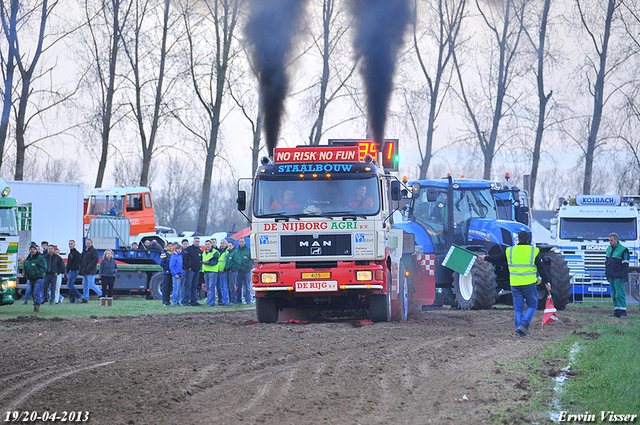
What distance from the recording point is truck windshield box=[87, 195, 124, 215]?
1375 inches

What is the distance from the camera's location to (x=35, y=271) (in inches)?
742

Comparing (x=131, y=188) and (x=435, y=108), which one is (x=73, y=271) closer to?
(x=131, y=188)

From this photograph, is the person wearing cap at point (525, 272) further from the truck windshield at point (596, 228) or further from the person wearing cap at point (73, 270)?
the person wearing cap at point (73, 270)

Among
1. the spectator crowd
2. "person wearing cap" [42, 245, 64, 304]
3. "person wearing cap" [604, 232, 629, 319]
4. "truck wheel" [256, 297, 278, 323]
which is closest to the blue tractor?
"person wearing cap" [604, 232, 629, 319]

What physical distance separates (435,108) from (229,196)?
60.9m

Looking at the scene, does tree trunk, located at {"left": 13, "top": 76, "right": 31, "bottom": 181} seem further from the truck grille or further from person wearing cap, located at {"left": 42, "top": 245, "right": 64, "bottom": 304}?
the truck grille

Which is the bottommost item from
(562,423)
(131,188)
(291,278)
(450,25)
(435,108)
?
(562,423)

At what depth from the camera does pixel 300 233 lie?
1377 centimetres

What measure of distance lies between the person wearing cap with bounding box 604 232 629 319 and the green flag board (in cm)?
354

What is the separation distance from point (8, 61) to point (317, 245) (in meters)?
20.9

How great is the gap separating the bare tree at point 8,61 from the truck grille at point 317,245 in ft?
61.7

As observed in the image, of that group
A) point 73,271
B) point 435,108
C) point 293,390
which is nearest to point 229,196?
point 435,108

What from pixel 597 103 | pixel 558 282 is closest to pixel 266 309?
pixel 558 282

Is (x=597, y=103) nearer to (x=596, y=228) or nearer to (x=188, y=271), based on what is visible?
(x=596, y=228)
